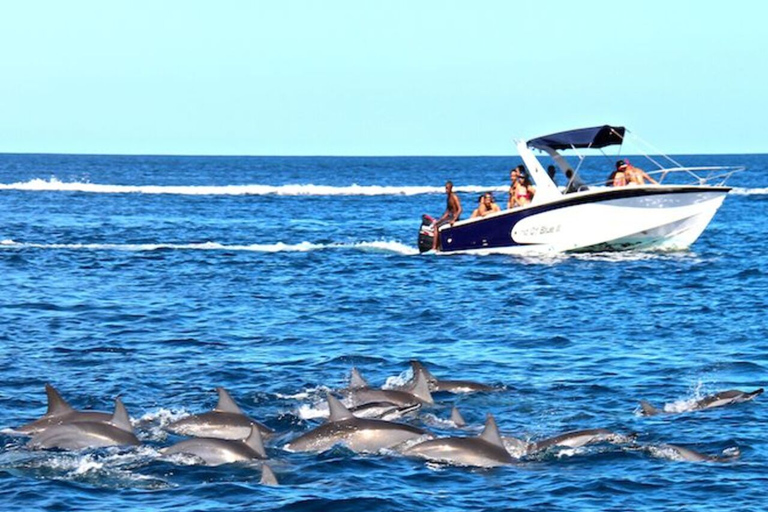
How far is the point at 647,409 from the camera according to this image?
58.4ft

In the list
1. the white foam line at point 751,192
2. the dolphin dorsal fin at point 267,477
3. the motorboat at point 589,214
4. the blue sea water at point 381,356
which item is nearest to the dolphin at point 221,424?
the blue sea water at point 381,356

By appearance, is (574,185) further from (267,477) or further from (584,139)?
(267,477)

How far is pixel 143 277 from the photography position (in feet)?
116

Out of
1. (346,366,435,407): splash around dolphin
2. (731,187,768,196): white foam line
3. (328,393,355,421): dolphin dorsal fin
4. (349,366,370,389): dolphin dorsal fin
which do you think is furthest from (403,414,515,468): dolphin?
(731,187,768,196): white foam line

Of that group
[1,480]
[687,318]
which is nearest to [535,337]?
[687,318]

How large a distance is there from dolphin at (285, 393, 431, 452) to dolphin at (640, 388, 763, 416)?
3.88m

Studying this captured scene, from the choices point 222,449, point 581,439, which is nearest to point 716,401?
point 581,439

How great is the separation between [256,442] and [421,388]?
3768mm

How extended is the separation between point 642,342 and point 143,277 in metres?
16.2

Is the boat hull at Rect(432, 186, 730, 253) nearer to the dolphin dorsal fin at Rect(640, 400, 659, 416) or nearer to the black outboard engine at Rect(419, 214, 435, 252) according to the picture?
the black outboard engine at Rect(419, 214, 435, 252)

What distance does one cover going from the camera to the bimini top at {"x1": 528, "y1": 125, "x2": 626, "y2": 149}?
3778 centimetres

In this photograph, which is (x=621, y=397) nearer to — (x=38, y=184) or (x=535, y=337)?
(x=535, y=337)

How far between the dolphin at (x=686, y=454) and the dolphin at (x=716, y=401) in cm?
209

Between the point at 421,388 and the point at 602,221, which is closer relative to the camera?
the point at 421,388
